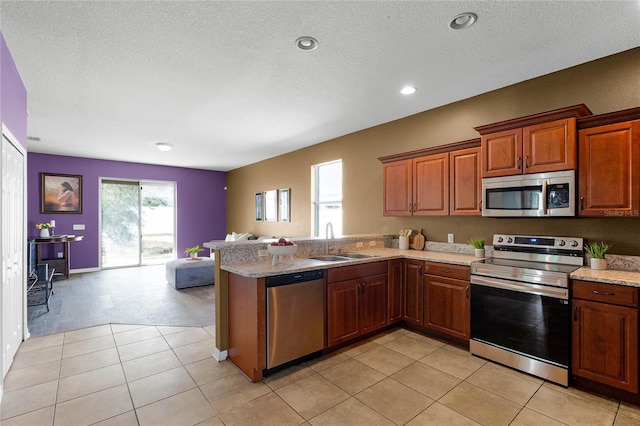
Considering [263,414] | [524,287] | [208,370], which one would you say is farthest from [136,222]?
[524,287]

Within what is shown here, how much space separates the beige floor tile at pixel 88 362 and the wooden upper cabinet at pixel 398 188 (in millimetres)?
3428

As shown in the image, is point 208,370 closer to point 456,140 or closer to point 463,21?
point 463,21

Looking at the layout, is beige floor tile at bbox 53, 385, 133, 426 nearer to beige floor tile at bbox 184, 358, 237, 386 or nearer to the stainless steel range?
beige floor tile at bbox 184, 358, 237, 386

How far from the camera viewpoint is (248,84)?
3.24 m

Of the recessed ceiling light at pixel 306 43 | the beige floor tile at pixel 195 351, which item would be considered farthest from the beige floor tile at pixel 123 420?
the recessed ceiling light at pixel 306 43

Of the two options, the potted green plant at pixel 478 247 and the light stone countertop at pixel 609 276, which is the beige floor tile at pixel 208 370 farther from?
the light stone countertop at pixel 609 276

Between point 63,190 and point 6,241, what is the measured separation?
5.43 m

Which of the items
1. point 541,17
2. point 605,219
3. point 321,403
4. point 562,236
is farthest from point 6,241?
point 605,219

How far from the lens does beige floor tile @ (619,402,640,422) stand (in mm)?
2050

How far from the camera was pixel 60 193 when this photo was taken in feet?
22.8

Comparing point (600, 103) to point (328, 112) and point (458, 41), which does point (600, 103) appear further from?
point (328, 112)

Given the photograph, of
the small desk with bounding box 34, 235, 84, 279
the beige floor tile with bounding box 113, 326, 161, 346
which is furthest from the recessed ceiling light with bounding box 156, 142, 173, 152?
the beige floor tile with bounding box 113, 326, 161, 346

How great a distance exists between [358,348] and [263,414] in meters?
1.31

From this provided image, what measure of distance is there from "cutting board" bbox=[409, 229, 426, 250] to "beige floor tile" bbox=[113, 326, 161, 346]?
327 cm
